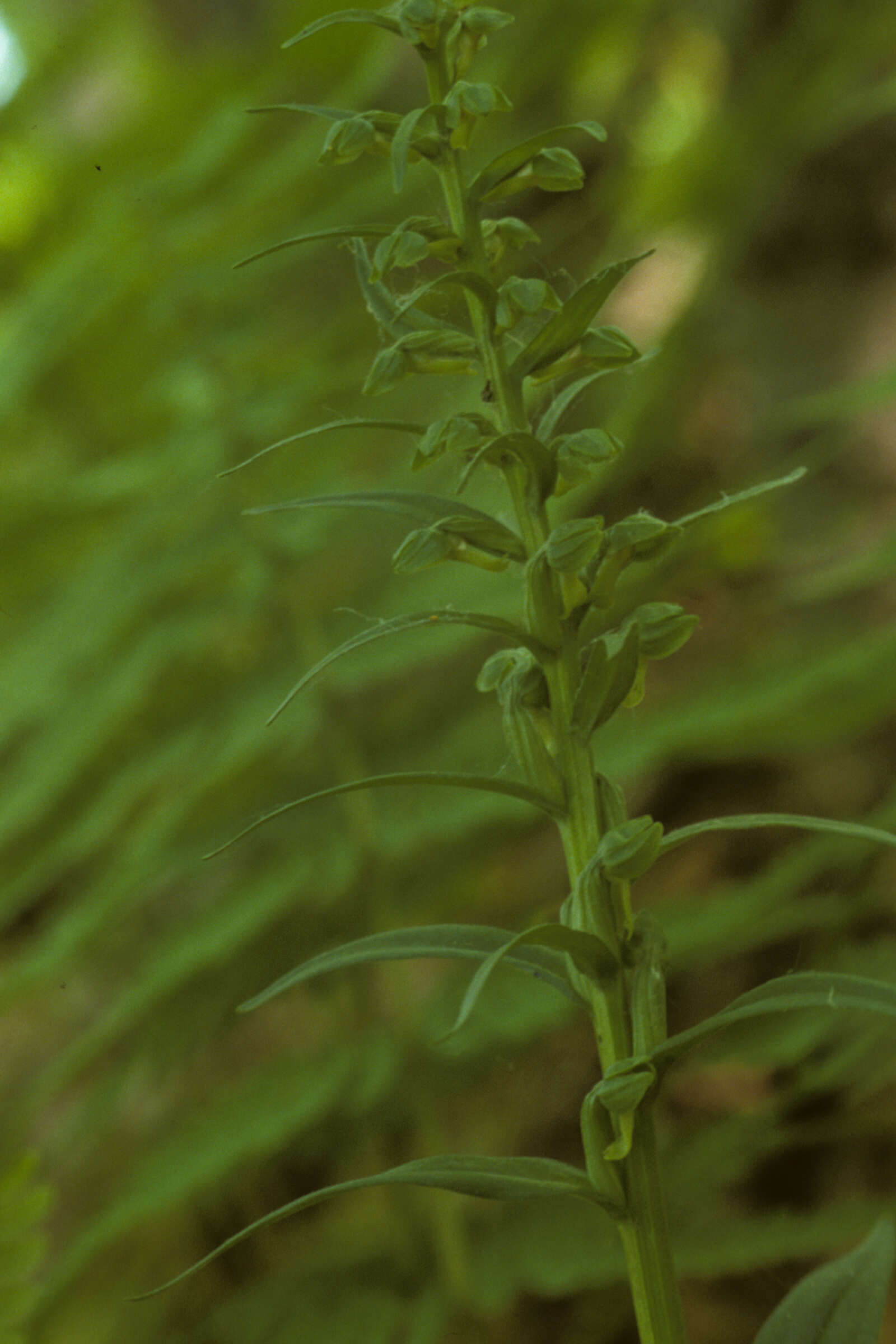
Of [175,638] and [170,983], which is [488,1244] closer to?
[170,983]

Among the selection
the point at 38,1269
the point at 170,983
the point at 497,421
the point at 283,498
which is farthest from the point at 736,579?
the point at 497,421

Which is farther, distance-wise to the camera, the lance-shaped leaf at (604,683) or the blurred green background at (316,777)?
the blurred green background at (316,777)

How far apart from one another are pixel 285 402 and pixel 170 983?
22.5 inches

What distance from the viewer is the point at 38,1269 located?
1.29 m

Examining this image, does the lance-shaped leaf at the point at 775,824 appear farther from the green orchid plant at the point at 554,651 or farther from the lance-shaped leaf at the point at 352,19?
the lance-shaped leaf at the point at 352,19

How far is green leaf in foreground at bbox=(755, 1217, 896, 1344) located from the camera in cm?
33

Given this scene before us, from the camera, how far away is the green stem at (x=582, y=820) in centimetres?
30

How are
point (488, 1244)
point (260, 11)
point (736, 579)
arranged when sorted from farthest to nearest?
Answer: 1. point (260, 11)
2. point (736, 579)
3. point (488, 1244)

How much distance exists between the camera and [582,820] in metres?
0.32

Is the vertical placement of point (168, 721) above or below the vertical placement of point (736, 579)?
above

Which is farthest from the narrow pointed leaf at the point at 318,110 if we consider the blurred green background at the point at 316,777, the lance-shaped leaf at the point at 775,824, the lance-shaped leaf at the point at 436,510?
the blurred green background at the point at 316,777

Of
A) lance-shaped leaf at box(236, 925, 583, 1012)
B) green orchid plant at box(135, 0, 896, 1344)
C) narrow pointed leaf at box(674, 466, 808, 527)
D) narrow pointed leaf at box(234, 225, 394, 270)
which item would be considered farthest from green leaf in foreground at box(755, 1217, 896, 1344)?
narrow pointed leaf at box(234, 225, 394, 270)

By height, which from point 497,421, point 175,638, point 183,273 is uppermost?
point 497,421

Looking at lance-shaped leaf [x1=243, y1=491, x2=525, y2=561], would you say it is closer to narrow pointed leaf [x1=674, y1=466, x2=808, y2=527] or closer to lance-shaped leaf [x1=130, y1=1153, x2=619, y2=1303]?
narrow pointed leaf [x1=674, y1=466, x2=808, y2=527]
